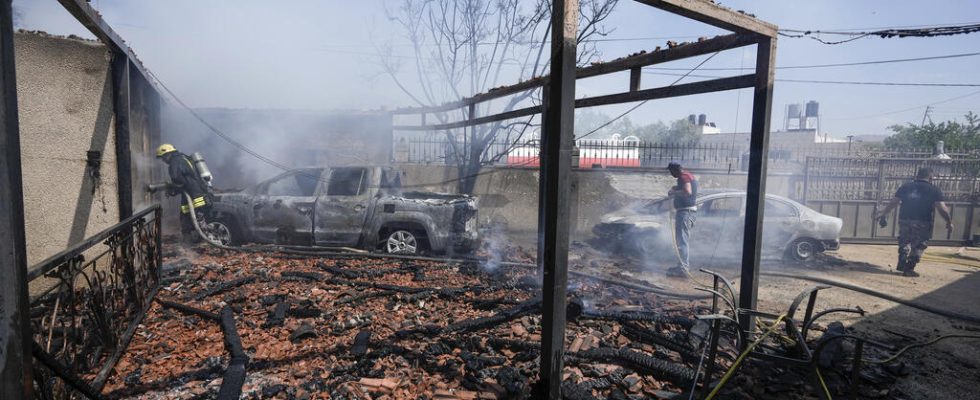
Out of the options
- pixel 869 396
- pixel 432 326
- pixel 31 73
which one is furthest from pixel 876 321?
A: pixel 31 73

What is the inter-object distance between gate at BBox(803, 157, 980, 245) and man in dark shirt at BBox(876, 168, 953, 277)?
11.3 ft

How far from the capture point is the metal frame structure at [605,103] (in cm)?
307

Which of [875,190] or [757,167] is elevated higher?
[757,167]

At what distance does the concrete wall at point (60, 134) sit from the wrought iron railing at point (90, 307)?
508 mm

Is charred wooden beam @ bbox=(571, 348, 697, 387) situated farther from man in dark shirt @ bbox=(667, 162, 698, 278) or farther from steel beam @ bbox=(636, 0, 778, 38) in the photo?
man in dark shirt @ bbox=(667, 162, 698, 278)

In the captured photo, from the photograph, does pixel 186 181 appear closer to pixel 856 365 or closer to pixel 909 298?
pixel 856 365

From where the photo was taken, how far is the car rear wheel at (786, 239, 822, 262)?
30.7 feet

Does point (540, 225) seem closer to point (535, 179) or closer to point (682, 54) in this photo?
point (682, 54)

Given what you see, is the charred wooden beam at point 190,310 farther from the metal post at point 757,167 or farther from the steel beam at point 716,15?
the metal post at point 757,167

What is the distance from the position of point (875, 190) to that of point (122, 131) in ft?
56.8

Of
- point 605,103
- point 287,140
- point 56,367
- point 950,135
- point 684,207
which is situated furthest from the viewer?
point 950,135

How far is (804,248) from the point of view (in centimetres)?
941

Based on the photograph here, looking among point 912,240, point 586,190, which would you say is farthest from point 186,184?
point 912,240

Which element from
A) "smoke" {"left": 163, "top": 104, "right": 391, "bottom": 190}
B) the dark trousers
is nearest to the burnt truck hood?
the dark trousers
